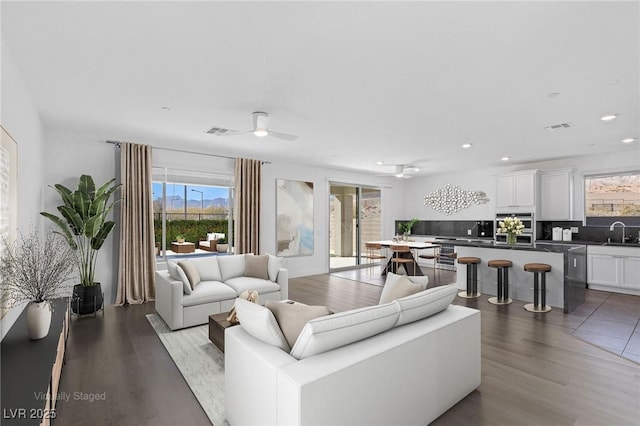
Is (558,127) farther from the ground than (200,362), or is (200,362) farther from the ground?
(558,127)

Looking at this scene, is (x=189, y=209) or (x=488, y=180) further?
(x=488, y=180)

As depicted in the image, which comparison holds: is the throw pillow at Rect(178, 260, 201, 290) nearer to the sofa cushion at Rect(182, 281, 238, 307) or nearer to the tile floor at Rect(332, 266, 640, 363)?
the sofa cushion at Rect(182, 281, 238, 307)

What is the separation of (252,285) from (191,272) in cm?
85

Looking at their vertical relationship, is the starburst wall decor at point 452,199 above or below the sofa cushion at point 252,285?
above

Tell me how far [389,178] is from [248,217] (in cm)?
492

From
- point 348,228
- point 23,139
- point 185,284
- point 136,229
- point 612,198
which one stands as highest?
point 23,139

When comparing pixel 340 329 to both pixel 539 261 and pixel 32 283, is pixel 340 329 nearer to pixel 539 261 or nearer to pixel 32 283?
pixel 32 283

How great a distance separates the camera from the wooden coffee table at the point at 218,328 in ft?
10.6

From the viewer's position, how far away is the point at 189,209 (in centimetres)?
625

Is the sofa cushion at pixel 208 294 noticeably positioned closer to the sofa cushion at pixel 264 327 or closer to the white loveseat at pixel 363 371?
the white loveseat at pixel 363 371

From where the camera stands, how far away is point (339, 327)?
1.86 meters

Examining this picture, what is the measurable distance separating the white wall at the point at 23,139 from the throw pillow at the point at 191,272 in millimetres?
1697

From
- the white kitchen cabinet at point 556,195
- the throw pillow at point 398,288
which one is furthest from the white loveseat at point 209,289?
the white kitchen cabinet at point 556,195

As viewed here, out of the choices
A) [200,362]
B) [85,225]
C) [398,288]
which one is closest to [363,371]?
[398,288]
